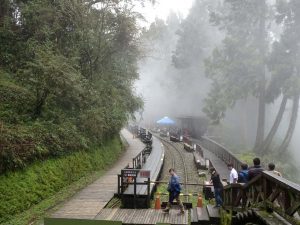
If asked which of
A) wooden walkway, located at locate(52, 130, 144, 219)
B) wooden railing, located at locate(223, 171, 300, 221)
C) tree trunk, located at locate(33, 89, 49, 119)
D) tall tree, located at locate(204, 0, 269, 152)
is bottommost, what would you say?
wooden walkway, located at locate(52, 130, 144, 219)

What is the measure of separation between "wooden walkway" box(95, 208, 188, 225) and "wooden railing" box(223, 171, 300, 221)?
2064 millimetres

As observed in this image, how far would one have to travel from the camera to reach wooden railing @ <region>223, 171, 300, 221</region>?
7152 mm

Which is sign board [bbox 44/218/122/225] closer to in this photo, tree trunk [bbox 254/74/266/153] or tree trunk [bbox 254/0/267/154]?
tree trunk [bbox 254/0/267/154]

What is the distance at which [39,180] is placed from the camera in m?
15.4

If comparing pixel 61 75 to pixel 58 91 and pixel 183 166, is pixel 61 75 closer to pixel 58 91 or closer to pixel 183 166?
pixel 58 91

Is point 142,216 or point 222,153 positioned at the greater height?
point 222,153

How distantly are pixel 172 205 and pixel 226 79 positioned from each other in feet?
91.7

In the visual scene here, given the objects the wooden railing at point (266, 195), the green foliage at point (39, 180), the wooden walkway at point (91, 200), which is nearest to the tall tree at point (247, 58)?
the green foliage at point (39, 180)

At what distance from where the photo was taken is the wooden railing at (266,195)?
23.5ft

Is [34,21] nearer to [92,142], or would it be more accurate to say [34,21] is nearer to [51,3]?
[51,3]

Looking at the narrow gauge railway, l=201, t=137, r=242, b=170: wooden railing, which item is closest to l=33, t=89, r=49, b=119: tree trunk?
the narrow gauge railway

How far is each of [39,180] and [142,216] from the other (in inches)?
180

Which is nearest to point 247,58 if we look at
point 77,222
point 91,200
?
point 91,200

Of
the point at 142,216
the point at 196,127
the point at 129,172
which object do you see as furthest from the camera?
the point at 196,127
